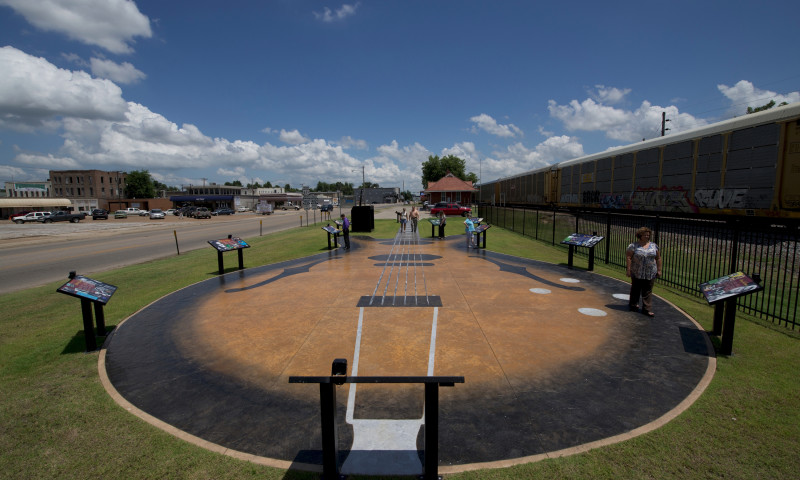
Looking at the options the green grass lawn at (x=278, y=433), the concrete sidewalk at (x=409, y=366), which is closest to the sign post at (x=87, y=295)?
the green grass lawn at (x=278, y=433)

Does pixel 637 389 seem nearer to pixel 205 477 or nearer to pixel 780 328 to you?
pixel 780 328

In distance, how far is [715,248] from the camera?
36.2 feet

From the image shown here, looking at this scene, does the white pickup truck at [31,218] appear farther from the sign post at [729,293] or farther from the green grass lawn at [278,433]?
the sign post at [729,293]

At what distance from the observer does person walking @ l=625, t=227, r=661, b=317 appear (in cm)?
717

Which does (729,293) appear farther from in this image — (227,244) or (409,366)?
(227,244)

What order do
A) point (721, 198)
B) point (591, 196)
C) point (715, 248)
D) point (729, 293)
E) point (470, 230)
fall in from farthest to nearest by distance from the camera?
point (591, 196) → point (470, 230) → point (721, 198) → point (715, 248) → point (729, 293)

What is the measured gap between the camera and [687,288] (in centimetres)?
949

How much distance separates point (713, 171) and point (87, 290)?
20643 mm

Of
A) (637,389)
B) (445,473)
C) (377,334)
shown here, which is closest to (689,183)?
(637,389)

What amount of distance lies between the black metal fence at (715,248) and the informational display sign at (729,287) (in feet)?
0.65

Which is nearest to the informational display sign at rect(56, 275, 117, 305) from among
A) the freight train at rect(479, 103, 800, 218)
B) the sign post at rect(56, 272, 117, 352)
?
the sign post at rect(56, 272, 117, 352)

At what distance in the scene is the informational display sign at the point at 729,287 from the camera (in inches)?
211

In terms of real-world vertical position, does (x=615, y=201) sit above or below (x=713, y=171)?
below

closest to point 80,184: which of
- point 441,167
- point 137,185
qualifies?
point 137,185
